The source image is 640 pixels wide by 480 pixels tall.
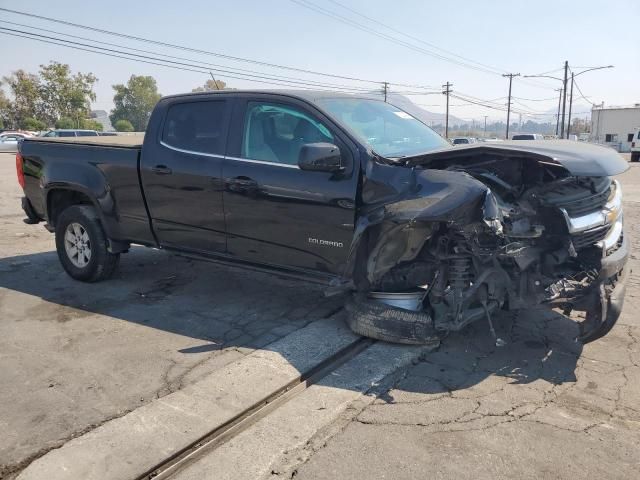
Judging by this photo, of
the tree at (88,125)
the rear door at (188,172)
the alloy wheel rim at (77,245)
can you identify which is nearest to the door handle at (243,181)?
the rear door at (188,172)

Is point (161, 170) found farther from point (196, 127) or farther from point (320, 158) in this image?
point (320, 158)

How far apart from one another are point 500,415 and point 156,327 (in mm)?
2871

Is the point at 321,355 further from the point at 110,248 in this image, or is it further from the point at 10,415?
the point at 110,248

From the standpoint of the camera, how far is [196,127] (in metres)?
5.05

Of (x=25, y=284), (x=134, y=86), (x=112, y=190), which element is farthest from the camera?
(x=134, y=86)

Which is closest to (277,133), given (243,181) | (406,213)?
(243,181)

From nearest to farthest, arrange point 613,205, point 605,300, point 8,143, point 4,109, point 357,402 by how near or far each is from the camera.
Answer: point 357,402, point 605,300, point 613,205, point 8,143, point 4,109

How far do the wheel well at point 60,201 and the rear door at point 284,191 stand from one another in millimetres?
2145

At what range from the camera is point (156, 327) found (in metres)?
4.70

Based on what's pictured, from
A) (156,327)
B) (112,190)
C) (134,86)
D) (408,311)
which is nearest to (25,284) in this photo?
(112,190)

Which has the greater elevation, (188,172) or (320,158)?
(320,158)

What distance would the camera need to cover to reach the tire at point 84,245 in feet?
18.8

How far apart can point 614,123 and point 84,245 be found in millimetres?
80366

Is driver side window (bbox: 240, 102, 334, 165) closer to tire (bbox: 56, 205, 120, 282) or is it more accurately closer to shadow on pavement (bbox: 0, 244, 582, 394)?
shadow on pavement (bbox: 0, 244, 582, 394)
